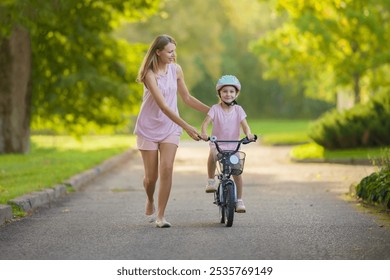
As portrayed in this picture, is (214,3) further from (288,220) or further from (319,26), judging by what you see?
(288,220)

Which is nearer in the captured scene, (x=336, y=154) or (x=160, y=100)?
(x=160, y=100)

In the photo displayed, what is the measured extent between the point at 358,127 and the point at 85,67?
7.95 m

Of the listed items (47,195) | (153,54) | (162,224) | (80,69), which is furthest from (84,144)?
(153,54)

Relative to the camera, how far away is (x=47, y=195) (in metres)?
13.6

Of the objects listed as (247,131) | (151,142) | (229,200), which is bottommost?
(229,200)

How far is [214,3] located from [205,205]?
180 feet

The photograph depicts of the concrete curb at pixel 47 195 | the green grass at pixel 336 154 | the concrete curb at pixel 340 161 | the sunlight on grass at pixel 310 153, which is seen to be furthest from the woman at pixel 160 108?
the sunlight on grass at pixel 310 153

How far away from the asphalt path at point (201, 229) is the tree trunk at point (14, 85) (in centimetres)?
886

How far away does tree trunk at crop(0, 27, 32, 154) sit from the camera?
24.7m

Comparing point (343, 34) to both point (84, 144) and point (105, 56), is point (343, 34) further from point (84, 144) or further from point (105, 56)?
point (84, 144)

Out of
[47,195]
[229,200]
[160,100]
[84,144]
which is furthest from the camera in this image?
[84,144]

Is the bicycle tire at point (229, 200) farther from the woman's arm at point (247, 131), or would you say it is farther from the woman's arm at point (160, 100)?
the woman's arm at point (160, 100)
